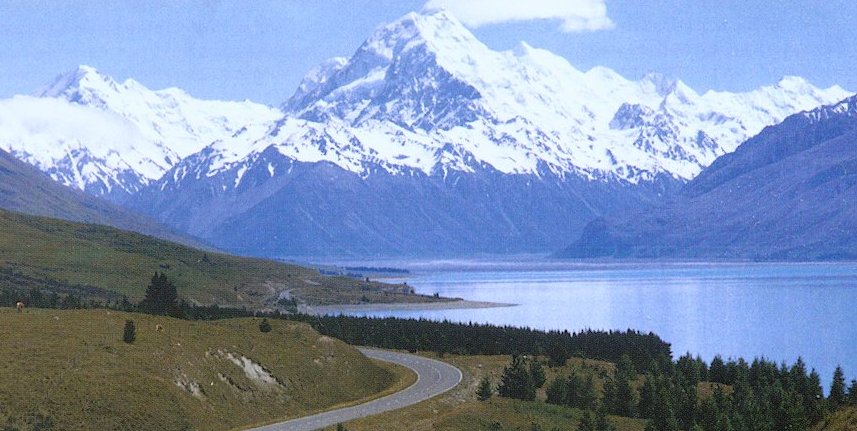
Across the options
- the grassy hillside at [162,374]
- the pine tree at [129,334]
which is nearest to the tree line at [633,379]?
the grassy hillside at [162,374]

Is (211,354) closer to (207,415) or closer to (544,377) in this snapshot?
(207,415)

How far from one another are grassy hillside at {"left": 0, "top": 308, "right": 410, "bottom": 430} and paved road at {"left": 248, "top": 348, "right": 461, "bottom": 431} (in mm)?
4123

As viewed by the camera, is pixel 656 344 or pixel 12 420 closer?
pixel 12 420

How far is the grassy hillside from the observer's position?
7850cm

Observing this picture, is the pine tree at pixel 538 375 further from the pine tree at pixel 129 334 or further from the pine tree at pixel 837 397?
the pine tree at pixel 129 334

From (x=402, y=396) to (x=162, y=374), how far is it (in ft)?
70.1

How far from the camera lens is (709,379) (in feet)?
433

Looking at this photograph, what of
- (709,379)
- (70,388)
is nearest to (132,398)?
(70,388)

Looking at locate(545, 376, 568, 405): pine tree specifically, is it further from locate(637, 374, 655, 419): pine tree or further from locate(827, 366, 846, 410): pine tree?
locate(827, 366, 846, 410): pine tree

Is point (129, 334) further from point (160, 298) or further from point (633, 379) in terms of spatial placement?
point (633, 379)

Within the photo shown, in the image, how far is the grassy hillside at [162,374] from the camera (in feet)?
258

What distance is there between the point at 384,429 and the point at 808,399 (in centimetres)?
3816

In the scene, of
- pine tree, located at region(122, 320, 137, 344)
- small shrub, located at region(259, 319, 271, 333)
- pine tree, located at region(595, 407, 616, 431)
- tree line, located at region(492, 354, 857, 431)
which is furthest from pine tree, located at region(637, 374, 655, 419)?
pine tree, located at region(122, 320, 137, 344)

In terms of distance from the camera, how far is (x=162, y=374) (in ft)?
284
